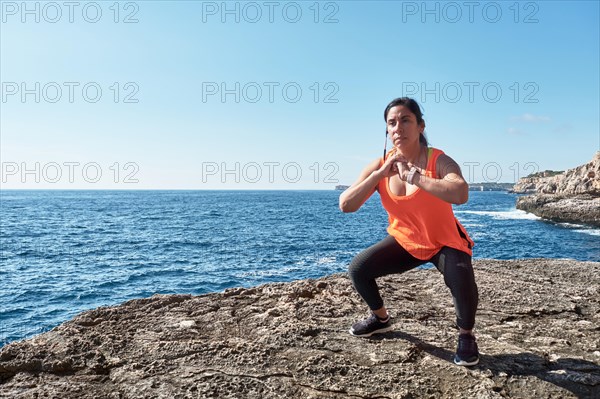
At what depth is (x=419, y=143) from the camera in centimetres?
379

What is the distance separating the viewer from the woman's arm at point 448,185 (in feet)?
10.4

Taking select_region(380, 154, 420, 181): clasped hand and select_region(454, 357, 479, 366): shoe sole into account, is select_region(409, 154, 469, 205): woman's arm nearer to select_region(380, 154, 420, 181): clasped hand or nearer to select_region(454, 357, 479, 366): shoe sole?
select_region(380, 154, 420, 181): clasped hand

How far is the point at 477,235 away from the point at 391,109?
4373cm

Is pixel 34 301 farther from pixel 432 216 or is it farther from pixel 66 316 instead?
pixel 432 216

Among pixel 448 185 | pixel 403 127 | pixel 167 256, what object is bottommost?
pixel 167 256

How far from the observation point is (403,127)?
11.8 feet

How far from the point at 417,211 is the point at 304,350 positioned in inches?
60.7

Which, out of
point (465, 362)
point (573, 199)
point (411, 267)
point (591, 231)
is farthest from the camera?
point (573, 199)

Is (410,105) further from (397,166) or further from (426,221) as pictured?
(426,221)

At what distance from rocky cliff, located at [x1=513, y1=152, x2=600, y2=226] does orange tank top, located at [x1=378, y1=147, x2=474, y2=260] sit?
5979cm

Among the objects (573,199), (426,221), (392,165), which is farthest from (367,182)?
(573,199)

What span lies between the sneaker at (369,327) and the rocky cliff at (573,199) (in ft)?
196

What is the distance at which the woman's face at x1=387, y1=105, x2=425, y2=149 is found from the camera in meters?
3.58

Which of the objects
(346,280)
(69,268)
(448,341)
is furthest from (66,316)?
(448,341)
